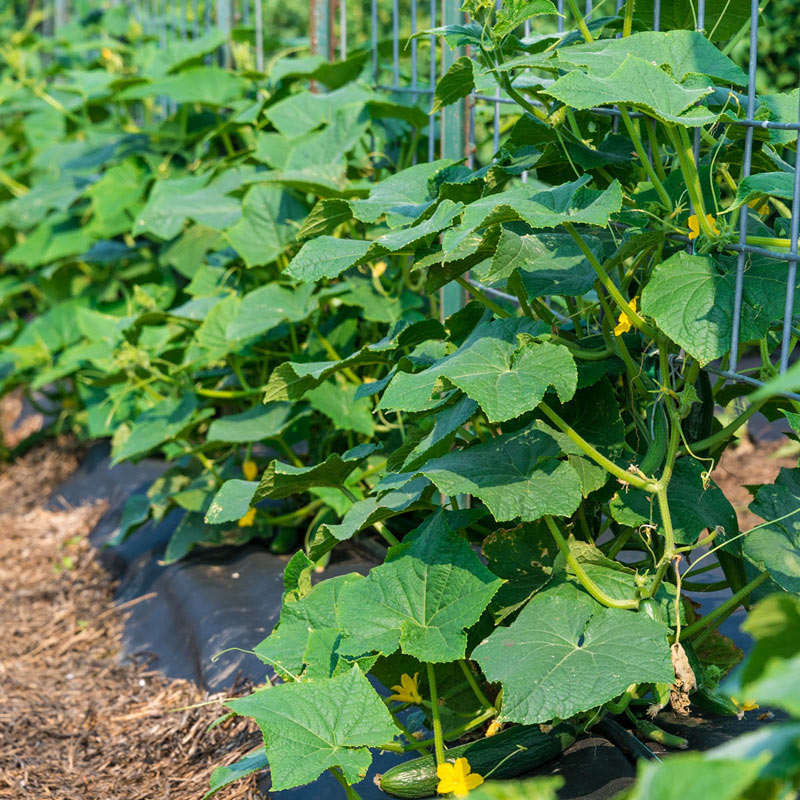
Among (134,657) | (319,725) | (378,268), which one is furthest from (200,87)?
(319,725)

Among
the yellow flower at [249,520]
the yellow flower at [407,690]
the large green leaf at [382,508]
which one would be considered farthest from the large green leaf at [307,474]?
the yellow flower at [249,520]

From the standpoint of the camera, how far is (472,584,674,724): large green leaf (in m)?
1.25

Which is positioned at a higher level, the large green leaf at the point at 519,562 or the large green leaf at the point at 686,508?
the large green leaf at the point at 686,508

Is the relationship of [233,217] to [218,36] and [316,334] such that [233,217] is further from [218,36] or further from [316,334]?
[218,36]

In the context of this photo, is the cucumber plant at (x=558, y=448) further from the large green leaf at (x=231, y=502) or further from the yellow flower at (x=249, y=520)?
the yellow flower at (x=249, y=520)

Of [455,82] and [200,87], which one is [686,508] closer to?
[455,82]

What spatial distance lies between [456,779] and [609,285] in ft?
2.42

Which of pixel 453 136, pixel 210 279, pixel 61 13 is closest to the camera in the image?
pixel 453 136

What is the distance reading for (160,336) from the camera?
124 inches

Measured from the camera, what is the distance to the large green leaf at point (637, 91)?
127 cm

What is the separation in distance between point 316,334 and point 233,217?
49 cm

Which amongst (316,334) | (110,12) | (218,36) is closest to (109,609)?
(316,334)

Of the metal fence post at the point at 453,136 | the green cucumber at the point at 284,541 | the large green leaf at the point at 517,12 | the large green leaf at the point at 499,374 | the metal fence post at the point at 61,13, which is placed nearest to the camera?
the large green leaf at the point at 499,374

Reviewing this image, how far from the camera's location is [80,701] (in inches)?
96.8
